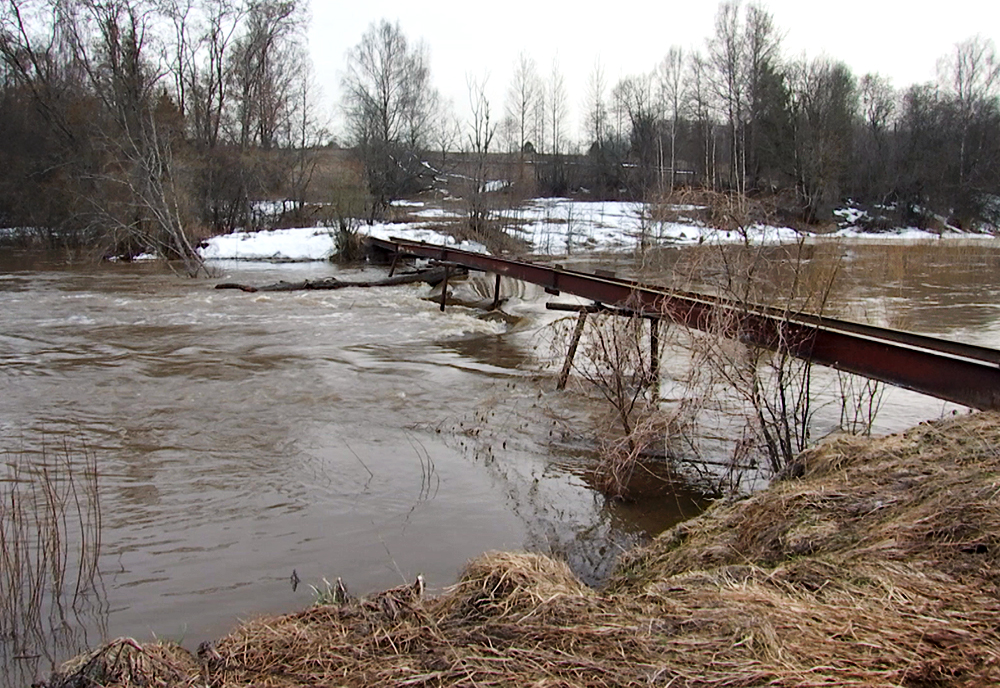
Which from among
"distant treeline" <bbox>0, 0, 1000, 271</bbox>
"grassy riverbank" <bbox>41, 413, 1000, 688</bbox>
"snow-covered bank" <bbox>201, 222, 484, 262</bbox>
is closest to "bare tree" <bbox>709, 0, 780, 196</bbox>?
"distant treeline" <bbox>0, 0, 1000, 271</bbox>

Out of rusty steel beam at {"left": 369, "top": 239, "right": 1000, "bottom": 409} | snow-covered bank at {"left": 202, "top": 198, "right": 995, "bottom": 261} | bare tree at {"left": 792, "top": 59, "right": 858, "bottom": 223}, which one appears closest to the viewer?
rusty steel beam at {"left": 369, "top": 239, "right": 1000, "bottom": 409}

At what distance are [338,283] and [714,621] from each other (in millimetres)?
17199

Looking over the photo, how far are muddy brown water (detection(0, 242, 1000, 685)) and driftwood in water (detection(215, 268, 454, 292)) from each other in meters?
2.90

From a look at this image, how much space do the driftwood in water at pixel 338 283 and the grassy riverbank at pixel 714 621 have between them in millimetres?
15851

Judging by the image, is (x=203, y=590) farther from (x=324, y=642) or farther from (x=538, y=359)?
(x=538, y=359)

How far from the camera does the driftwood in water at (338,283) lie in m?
18.4

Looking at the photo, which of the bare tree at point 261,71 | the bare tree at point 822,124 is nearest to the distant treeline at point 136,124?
the bare tree at point 261,71

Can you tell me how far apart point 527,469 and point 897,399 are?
5.08 m

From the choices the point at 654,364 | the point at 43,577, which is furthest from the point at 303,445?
the point at 654,364

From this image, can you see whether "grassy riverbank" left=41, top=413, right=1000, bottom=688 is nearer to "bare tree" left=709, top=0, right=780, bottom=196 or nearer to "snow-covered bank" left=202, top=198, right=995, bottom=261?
"snow-covered bank" left=202, top=198, right=995, bottom=261

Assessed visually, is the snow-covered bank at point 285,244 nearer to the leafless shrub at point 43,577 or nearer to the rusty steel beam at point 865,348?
the rusty steel beam at point 865,348

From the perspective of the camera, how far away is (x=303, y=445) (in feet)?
23.7

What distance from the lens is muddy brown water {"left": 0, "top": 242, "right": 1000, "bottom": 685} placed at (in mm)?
4594

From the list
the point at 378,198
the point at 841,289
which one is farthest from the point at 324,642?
the point at 378,198
